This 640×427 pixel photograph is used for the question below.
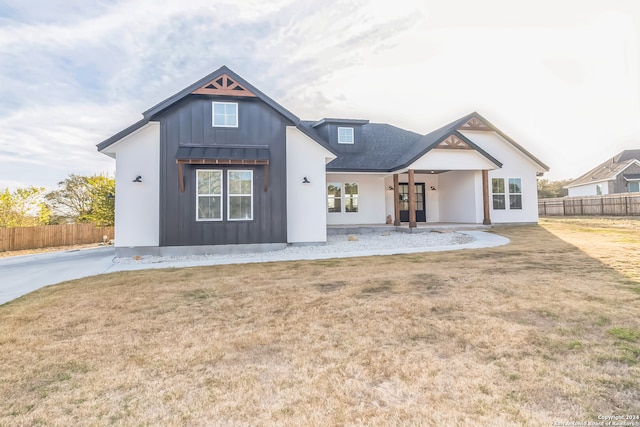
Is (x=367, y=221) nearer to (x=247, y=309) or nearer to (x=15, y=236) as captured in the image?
(x=247, y=309)

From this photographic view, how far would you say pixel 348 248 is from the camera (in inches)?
490

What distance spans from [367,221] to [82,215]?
2296cm

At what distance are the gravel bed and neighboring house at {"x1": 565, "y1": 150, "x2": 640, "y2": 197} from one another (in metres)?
30.5

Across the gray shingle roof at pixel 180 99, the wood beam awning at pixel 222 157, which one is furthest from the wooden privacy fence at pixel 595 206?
the wood beam awning at pixel 222 157

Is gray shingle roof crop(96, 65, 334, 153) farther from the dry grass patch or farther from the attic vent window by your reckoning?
the attic vent window

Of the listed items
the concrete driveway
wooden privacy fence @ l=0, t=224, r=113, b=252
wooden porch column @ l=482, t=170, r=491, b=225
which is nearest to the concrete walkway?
the concrete driveway

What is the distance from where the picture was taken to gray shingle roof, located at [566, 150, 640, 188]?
34.6 metres

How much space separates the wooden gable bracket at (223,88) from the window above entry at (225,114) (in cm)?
44

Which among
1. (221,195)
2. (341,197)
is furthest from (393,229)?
(221,195)

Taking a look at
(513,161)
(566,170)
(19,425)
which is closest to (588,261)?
(19,425)

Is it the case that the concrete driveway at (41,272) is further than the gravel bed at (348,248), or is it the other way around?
the gravel bed at (348,248)

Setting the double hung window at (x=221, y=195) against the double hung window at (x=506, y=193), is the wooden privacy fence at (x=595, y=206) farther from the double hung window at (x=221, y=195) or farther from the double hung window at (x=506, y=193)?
the double hung window at (x=221, y=195)

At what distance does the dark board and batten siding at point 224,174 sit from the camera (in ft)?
38.7

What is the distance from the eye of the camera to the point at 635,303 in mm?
4910
